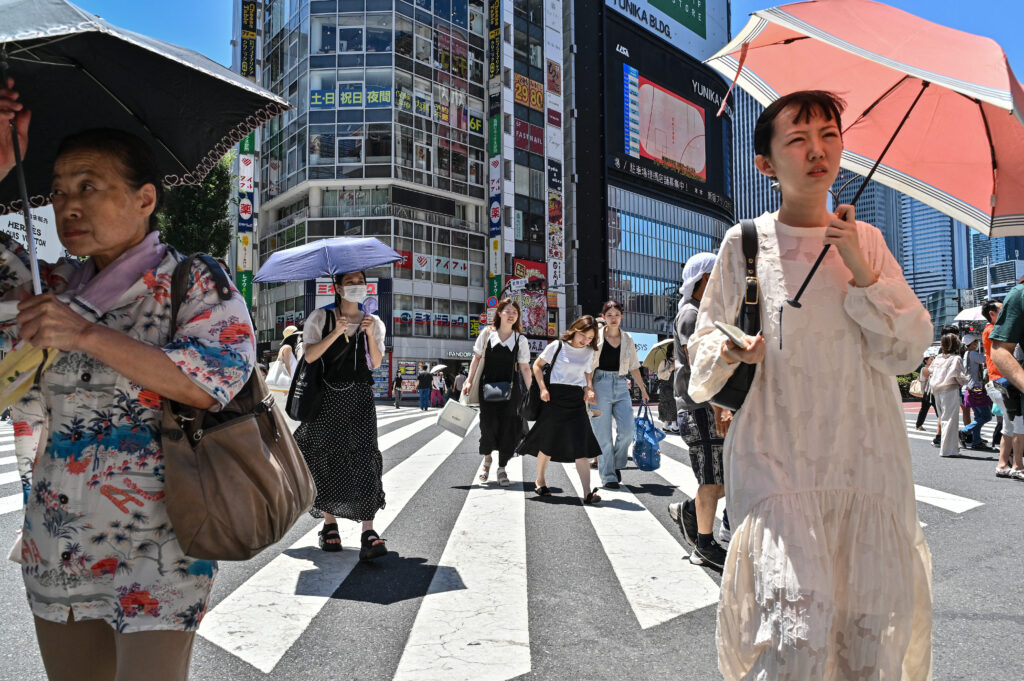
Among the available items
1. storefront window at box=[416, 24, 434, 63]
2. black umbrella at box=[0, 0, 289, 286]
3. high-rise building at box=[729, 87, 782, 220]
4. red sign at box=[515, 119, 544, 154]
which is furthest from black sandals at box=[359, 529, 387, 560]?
high-rise building at box=[729, 87, 782, 220]

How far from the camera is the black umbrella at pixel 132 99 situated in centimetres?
190

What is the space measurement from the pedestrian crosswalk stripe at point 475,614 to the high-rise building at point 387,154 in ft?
123

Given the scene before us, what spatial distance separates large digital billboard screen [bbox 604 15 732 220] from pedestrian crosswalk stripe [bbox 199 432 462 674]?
204 feet

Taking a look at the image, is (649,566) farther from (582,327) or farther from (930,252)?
(930,252)

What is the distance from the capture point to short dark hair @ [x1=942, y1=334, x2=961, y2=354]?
11.1 meters

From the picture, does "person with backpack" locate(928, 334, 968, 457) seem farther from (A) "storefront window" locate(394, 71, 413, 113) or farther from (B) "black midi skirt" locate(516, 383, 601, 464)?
(A) "storefront window" locate(394, 71, 413, 113)

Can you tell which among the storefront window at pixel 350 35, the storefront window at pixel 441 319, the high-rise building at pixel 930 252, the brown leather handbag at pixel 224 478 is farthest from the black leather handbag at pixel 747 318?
the high-rise building at pixel 930 252

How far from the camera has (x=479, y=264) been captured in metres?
50.3

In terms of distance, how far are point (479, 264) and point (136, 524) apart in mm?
49004

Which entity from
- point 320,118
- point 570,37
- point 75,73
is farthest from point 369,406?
point 570,37

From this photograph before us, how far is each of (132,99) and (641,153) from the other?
6897 centimetres

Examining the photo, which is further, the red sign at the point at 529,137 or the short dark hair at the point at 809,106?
the red sign at the point at 529,137

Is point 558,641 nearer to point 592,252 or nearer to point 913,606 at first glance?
point 913,606

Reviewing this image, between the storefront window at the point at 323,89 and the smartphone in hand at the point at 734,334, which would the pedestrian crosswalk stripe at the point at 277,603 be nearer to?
the smartphone in hand at the point at 734,334
